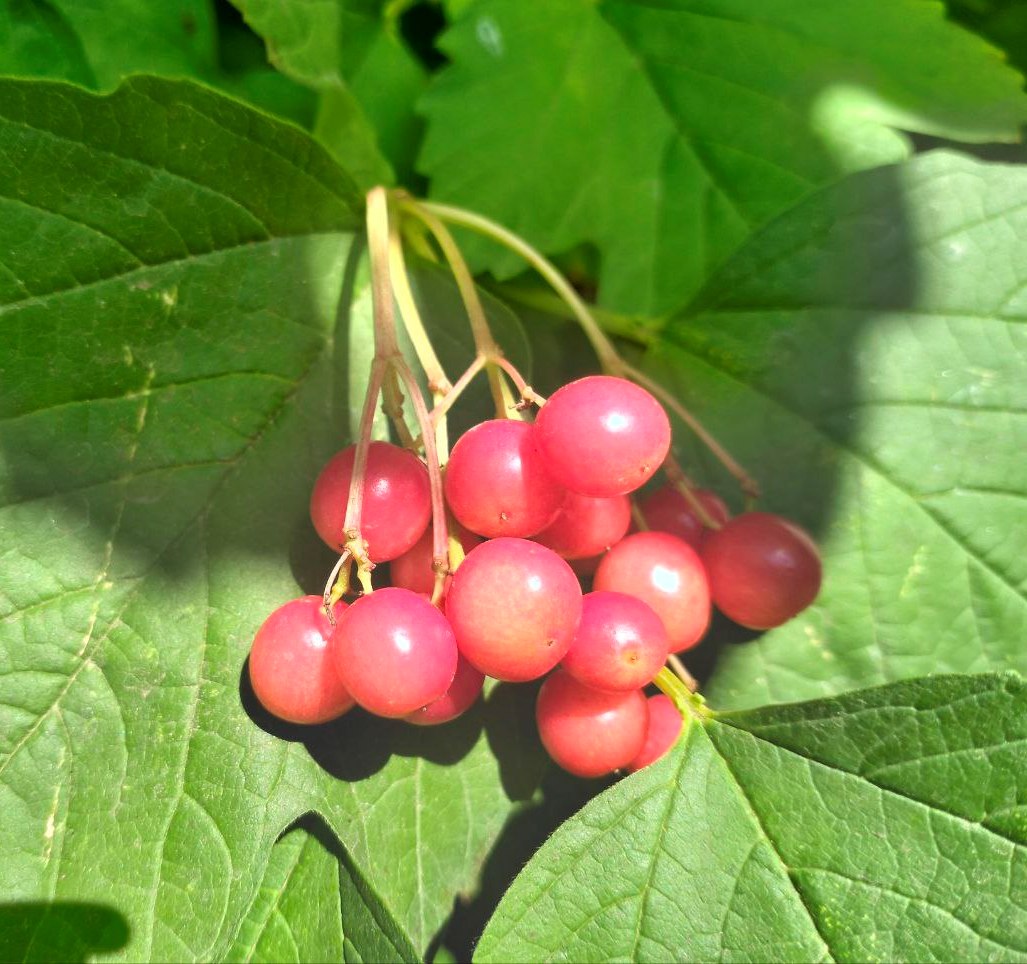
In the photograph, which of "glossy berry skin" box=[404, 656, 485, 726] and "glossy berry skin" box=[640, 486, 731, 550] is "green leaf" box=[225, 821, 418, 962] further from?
"glossy berry skin" box=[640, 486, 731, 550]

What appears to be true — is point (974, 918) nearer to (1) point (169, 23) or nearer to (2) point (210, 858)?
(2) point (210, 858)

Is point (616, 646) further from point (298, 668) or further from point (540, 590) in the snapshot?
point (298, 668)

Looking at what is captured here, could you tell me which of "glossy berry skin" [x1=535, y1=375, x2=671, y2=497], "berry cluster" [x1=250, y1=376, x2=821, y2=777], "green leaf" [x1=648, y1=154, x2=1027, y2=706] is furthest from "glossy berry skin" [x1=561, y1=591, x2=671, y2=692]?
"green leaf" [x1=648, y1=154, x2=1027, y2=706]

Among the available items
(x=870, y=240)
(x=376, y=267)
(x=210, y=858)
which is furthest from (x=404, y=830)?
(x=870, y=240)

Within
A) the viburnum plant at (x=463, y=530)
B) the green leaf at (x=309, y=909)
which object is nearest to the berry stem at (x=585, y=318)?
the viburnum plant at (x=463, y=530)

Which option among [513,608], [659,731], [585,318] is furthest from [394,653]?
[585,318]

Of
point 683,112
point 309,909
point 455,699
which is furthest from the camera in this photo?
point 683,112

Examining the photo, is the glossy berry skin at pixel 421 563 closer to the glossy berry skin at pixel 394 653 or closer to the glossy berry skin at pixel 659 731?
the glossy berry skin at pixel 394 653
